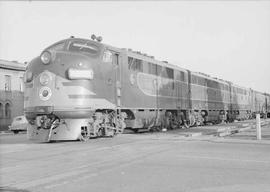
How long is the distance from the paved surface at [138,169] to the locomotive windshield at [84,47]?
4.61 metres

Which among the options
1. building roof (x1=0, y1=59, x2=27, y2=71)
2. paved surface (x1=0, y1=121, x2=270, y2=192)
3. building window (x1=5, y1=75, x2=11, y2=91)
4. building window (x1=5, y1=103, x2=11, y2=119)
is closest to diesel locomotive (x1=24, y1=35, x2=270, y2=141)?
paved surface (x1=0, y1=121, x2=270, y2=192)

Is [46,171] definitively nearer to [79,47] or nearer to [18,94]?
[79,47]

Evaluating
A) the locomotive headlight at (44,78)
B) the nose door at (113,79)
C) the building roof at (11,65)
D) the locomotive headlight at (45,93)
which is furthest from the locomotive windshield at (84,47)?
the building roof at (11,65)

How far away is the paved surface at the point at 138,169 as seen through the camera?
6.64 m

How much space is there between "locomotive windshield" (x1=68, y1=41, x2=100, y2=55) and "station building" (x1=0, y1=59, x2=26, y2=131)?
33.4 m

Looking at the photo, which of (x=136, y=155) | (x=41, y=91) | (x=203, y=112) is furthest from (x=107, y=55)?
(x=203, y=112)

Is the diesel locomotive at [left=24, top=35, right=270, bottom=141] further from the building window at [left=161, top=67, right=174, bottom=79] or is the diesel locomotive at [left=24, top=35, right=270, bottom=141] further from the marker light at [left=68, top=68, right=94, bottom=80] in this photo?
the building window at [left=161, top=67, right=174, bottom=79]

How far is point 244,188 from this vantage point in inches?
248

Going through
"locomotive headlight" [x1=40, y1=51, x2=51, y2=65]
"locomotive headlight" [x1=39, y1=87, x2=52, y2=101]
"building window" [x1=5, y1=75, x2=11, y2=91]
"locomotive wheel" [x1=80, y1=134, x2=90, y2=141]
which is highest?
"building window" [x1=5, y1=75, x2=11, y2=91]

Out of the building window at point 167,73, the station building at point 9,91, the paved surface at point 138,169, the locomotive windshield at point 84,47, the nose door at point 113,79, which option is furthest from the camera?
the station building at point 9,91

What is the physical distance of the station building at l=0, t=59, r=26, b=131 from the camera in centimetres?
4766

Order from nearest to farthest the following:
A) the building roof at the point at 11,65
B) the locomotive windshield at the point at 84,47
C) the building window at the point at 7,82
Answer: the locomotive windshield at the point at 84,47
the building roof at the point at 11,65
the building window at the point at 7,82

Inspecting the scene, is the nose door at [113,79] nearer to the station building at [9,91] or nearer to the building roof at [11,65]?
the station building at [9,91]

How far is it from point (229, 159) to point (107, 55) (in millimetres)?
8196
